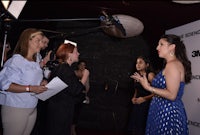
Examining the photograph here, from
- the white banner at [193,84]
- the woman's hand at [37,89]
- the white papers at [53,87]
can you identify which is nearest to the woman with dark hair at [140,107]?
the white banner at [193,84]

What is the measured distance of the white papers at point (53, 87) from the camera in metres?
2.03

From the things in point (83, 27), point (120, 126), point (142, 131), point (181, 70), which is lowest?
point (120, 126)

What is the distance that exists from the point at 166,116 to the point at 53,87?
101 centimetres

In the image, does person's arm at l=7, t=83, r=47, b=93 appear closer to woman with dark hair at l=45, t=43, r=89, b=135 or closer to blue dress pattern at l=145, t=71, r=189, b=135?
woman with dark hair at l=45, t=43, r=89, b=135

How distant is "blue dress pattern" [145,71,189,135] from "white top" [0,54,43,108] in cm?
108

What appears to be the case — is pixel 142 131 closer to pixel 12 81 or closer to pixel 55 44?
pixel 12 81

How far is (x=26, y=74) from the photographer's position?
202 cm

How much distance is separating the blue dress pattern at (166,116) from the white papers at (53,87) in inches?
33.0

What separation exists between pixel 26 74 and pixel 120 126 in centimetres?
400

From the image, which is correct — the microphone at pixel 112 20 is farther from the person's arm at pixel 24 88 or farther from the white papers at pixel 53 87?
the person's arm at pixel 24 88

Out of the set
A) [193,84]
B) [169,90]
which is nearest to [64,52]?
[169,90]

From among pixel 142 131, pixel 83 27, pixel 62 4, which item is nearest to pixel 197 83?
pixel 142 131

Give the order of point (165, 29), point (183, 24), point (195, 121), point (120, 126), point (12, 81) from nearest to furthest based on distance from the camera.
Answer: point (12, 81), point (195, 121), point (183, 24), point (165, 29), point (120, 126)

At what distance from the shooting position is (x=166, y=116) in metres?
2.05
